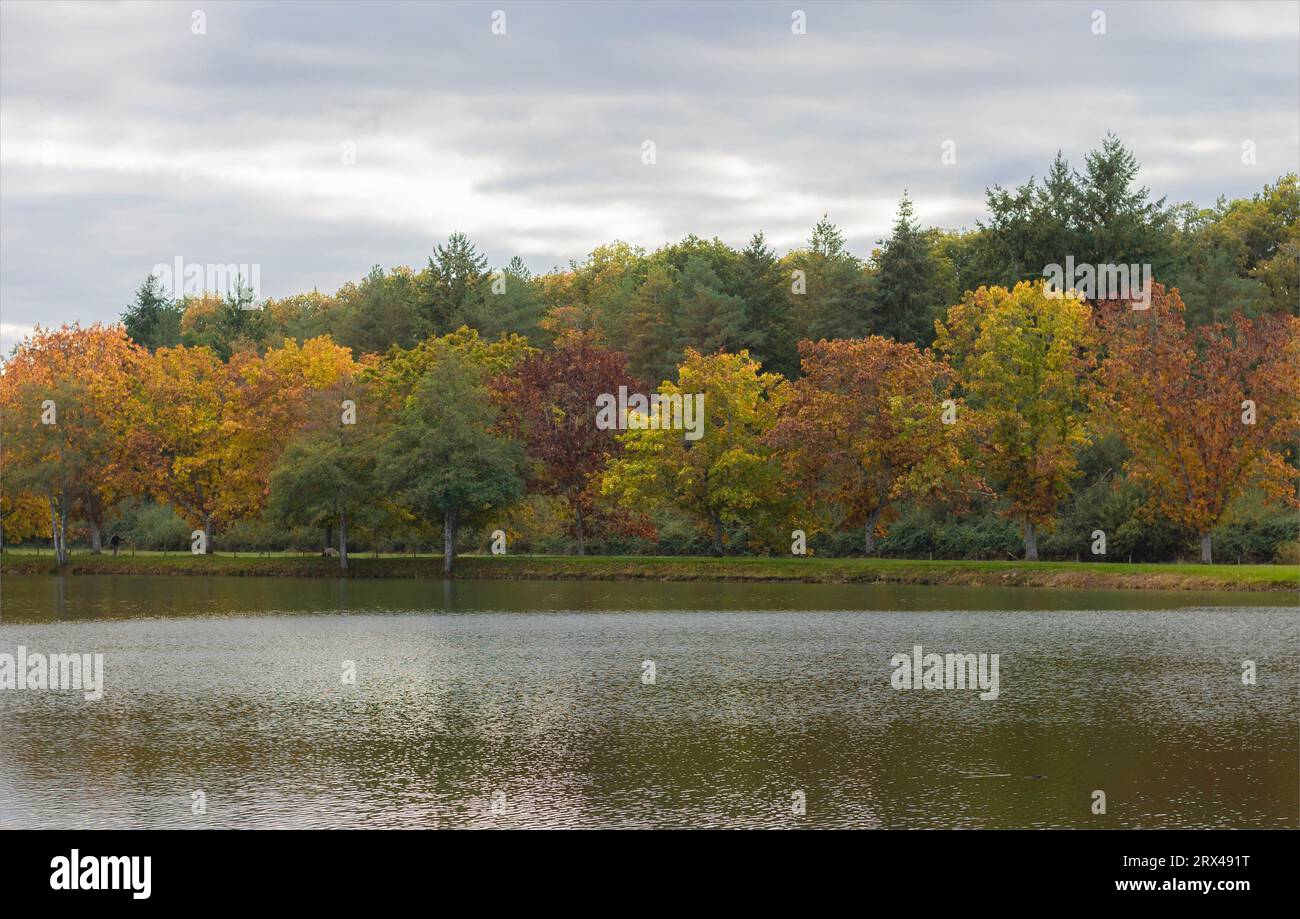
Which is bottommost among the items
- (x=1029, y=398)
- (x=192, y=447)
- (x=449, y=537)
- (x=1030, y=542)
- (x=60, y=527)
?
(x=1030, y=542)

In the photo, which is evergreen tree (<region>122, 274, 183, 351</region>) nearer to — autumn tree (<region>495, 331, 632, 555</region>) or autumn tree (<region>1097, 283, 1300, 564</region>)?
autumn tree (<region>495, 331, 632, 555</region>)

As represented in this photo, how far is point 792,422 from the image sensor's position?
72.7 m

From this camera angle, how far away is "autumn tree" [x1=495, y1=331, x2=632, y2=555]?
80812 mm

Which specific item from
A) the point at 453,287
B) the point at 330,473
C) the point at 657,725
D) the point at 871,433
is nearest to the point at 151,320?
the point at 453,287

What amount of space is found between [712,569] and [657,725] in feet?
163

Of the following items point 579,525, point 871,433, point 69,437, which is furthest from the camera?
point 69,437

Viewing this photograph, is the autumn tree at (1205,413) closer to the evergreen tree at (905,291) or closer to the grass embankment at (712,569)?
the grass embankment at (712,569)

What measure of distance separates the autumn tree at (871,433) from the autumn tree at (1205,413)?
29.7 feet

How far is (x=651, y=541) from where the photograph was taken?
3201 inches

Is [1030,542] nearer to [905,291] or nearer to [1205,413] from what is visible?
[1205,413]

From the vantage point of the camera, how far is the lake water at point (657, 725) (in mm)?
17047

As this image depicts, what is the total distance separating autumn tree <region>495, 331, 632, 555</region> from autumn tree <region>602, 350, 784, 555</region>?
305 centimetres

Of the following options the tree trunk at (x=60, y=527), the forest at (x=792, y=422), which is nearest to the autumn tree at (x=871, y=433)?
the forest at (x=792, y=422)

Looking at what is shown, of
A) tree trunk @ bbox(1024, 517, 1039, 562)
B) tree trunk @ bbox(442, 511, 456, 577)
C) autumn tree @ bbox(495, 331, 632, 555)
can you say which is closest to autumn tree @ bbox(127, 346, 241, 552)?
tree trunk @ bbox(442, 511, 456, 577)
